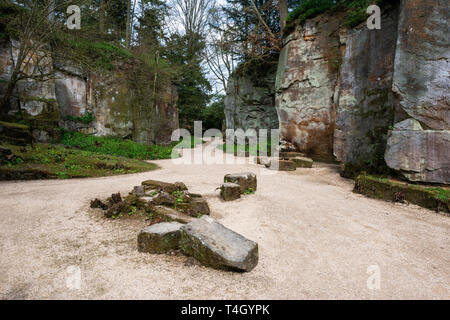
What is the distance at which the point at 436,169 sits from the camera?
13.8 feet

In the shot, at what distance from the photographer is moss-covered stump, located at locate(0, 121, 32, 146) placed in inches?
260

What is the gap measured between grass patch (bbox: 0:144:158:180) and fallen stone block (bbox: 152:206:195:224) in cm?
397

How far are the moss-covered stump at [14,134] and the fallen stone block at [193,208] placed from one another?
6485 millimetres

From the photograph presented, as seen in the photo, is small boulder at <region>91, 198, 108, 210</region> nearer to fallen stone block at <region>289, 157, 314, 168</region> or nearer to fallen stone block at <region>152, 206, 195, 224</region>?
fallen stone block at <region>152, 206, 195, 224</region>

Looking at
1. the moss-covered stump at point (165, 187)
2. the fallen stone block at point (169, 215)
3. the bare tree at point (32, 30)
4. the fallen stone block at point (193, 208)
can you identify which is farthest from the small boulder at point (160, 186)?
the bare tree at point (32, 30)

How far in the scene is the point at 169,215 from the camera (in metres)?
2.97

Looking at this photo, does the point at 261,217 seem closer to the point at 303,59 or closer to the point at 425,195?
the point at 425,195

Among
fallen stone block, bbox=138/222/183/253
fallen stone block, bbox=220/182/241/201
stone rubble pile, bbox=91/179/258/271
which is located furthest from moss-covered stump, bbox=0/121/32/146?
fallen stone block, bbox=138/222/183/253

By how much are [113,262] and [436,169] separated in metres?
5.43

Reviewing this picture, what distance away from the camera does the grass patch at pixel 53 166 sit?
5.41m

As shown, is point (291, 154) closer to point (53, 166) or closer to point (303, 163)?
point (303, 163)

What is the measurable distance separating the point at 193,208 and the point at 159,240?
1150mm

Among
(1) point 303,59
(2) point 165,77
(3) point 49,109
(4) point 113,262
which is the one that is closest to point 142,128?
(2) point 165,77

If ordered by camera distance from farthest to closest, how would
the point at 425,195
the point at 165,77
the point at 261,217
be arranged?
the point at 165,77, the point at 425,195, the point at 261,217
